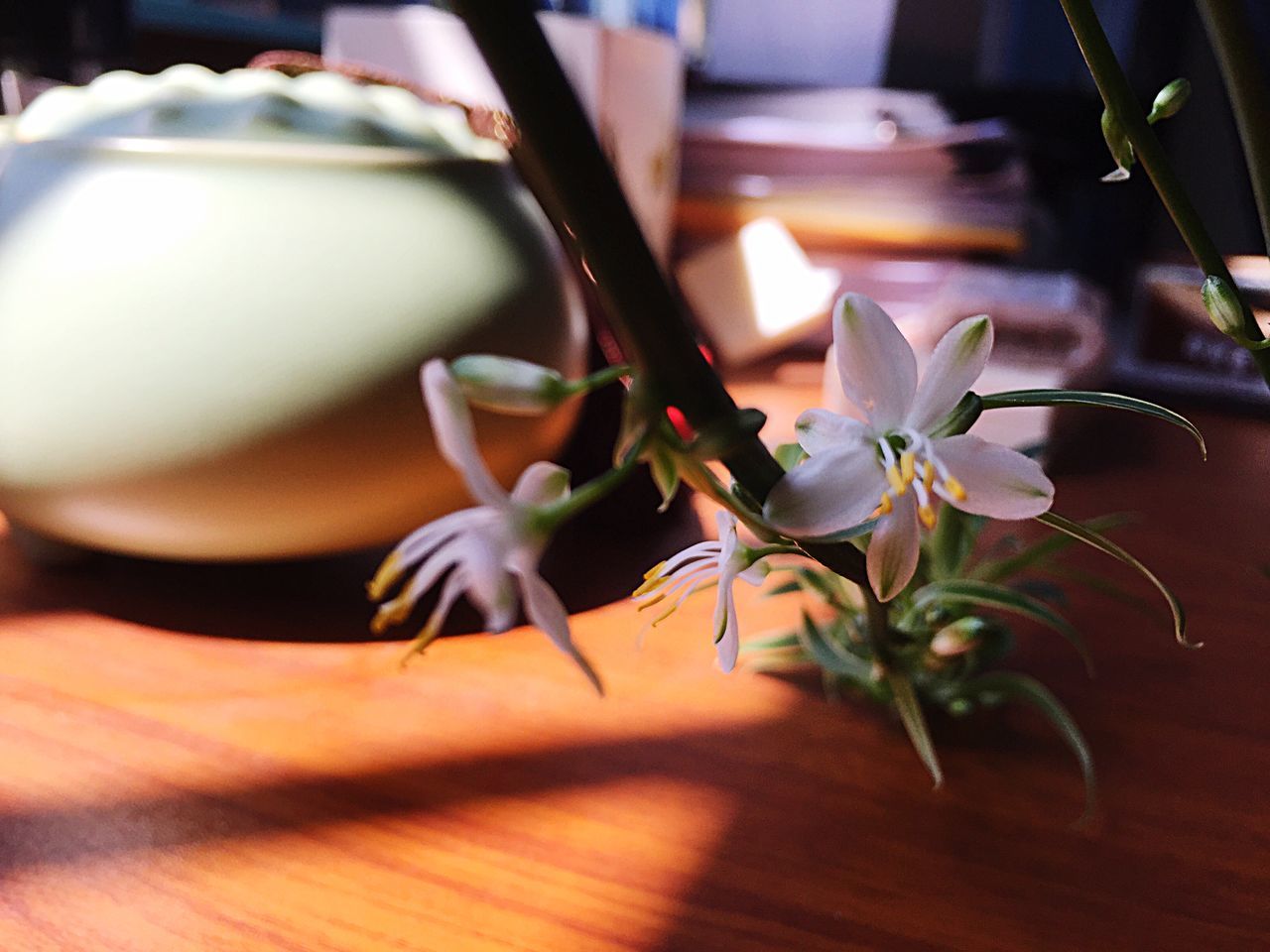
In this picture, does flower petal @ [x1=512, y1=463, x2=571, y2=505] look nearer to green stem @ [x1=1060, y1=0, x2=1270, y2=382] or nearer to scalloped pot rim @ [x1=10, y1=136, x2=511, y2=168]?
green stem @ [x1=1060, y1=0, x2=1270, y2=382]

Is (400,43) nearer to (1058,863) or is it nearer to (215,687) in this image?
(215,687)

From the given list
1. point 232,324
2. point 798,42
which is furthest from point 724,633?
point 798,42

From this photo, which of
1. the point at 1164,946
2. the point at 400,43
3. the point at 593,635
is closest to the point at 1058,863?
the point at 1164,946

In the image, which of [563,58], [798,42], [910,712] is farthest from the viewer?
[798,42]

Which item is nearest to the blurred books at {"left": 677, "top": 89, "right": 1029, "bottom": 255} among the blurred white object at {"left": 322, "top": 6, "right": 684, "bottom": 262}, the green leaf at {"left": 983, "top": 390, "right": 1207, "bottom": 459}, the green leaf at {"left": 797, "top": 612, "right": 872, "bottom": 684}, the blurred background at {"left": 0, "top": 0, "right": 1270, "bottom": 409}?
the blurred background at {"left": 0, "top": 0, "right": 1270, "bottom": 409}

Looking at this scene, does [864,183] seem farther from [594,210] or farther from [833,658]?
[594,210]

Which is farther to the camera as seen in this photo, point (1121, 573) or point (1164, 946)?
point (1121, 573)

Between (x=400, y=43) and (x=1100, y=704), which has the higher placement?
(x=400, y=43)
